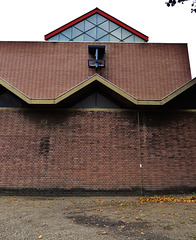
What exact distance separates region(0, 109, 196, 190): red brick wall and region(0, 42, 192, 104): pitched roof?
3953mm

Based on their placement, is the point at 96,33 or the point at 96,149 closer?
the point at 96,149

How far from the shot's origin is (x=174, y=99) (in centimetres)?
1022

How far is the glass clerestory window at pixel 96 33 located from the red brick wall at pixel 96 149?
8.84 metres

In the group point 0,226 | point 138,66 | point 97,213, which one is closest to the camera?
point 0,226

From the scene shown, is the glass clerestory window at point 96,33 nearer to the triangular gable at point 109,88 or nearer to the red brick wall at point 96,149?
the triangular gable at point 109,88

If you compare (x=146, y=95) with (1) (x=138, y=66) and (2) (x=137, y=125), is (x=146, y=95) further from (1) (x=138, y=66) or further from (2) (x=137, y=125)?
(2) (x=137, y=125)

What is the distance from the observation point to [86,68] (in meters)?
14.8

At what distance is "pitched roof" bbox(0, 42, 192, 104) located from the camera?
14.2m

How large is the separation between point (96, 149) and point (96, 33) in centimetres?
1101

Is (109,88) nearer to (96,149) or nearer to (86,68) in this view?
(96,149)

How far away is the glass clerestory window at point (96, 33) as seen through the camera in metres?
16.5

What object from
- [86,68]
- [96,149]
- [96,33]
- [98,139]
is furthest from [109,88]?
[96,33]

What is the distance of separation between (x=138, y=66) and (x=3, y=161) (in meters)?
11.1

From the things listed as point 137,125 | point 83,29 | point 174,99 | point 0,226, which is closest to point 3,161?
point 0,226
